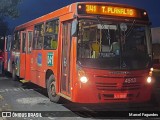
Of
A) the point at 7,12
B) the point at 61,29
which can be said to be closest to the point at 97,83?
the point at 61,29

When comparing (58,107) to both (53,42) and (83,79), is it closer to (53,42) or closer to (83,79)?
(83,79)

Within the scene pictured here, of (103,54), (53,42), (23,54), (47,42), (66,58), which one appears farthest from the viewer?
(23,54)

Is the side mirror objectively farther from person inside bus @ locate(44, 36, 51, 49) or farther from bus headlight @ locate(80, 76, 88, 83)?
person inside bus @ locate(44, 36, 51, 49)

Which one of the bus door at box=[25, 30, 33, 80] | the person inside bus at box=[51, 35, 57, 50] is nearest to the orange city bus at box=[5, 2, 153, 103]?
the person inside bus at box=[51, 35, 57, 50]

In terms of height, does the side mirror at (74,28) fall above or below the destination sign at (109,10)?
A: below

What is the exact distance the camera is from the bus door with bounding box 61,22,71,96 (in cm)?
979

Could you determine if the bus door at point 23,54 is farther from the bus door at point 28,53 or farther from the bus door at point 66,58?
the bus door at point 66,58

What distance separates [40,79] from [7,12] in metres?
21.8

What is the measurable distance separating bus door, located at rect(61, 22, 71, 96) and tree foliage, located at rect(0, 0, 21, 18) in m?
22.5

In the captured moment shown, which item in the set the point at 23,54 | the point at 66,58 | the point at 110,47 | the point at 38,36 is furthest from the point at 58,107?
the point at 23,54

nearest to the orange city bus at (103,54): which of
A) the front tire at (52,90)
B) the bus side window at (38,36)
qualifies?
the front tire at (52,90)

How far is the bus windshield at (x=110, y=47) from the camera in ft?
29.9

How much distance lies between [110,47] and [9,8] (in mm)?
24926

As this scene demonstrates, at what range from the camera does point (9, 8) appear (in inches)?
1282
